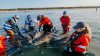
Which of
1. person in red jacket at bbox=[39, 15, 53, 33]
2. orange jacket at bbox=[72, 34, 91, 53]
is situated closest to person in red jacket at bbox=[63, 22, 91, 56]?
orange jacket at bbox=[72, 34, 91, 53]

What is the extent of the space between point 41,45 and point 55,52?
108cm

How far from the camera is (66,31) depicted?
22828 mm

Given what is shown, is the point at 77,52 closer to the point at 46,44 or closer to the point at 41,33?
the point at 46,44

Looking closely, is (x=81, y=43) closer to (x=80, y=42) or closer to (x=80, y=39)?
(x=80, y=42)

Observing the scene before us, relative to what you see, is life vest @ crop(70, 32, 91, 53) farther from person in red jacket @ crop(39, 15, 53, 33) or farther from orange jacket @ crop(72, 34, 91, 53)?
person in red jacket @ crop(39, 15, 53, 33)

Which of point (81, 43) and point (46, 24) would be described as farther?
point (46, 24)

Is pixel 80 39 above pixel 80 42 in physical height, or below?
above

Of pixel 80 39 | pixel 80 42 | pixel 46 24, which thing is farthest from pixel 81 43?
pixel 46 24

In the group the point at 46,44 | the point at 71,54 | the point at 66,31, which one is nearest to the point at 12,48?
the point at 46,44

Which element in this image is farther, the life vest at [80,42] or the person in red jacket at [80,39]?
the life vest at [80,42]

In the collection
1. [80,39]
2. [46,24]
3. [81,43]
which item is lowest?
[46,24]

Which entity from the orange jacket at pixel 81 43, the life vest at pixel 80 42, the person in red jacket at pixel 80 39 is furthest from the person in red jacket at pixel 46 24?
the orange jacket at pixel 81 43

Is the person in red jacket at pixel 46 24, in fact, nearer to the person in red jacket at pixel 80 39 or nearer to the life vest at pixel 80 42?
the person in red jacket at pixel 80 39

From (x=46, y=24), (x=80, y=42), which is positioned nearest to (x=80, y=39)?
(x=80, y=42)
